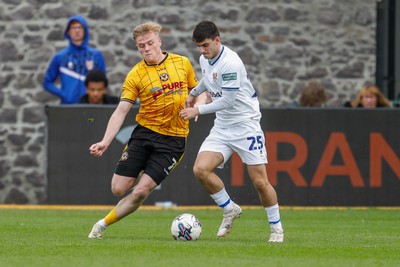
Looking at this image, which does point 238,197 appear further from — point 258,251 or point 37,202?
point 258,251

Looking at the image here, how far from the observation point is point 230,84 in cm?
1265

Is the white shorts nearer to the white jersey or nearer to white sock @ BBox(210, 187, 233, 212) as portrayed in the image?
the white jersey

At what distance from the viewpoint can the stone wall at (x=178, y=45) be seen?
884 inches

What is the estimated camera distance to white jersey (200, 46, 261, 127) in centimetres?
1268

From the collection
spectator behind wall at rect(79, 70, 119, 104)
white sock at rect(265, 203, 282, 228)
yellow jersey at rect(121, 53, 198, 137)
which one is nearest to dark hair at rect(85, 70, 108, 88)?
spectator behind wall at rect(79, 70, 119, 104)

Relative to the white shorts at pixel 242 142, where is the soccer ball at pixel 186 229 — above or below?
below

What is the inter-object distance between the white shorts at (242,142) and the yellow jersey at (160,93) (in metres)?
0.35

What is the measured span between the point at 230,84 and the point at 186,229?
153cm

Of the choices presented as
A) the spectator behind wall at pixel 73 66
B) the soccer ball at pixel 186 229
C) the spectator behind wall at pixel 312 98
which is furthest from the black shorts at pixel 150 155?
the spectator behind wall at pixel 312 98

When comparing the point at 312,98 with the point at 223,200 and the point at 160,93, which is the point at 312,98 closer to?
the point at 223,200

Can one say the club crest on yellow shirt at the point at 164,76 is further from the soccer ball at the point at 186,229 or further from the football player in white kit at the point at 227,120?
the soccer ball at the point at 186,229

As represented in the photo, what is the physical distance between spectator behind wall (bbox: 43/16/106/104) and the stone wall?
1.98 meters

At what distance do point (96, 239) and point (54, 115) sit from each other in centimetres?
704

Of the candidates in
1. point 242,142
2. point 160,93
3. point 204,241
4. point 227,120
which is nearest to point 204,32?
point 160,93
